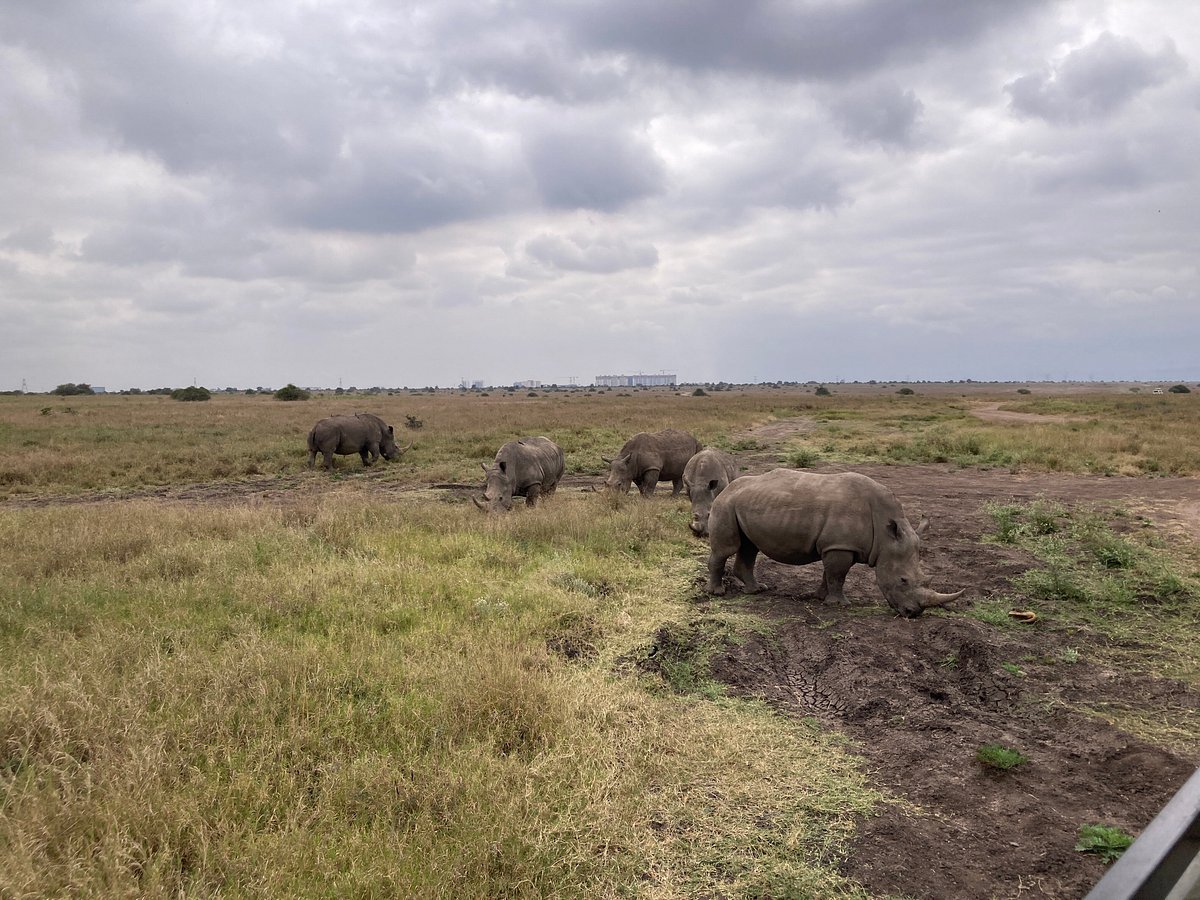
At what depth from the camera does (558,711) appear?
16.0ft

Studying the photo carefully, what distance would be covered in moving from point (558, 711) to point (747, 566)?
4.57 meters

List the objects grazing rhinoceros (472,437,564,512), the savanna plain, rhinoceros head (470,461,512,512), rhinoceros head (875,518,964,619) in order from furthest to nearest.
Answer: grazing rhinoceros (472,437,564,512) → rhinoceros head (470,461,512,512) → rhinoceros head (875,518,964,619) → the savanna plain

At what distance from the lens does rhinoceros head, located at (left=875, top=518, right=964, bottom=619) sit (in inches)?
294

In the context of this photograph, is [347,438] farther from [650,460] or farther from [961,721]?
[961,721]

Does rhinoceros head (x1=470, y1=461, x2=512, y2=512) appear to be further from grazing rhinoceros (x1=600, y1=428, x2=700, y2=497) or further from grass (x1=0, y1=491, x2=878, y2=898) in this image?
grass (x1=0, y1=491, x2=878, y2=898)

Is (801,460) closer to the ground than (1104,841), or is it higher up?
higher up

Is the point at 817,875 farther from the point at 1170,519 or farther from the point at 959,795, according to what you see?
the point at 1170,519

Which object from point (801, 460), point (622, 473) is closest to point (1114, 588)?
point (622, 473)

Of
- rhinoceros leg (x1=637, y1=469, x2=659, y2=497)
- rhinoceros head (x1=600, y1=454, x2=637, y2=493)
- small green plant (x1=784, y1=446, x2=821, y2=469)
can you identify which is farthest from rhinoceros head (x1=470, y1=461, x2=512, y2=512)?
small green plant (x1=784, y1=446, x2=821, y2=469)

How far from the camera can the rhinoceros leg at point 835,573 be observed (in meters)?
7.82

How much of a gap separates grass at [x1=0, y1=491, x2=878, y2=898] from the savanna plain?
0.08 ft

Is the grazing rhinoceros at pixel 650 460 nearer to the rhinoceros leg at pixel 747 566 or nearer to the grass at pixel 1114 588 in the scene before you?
the rhinoceros leg at pixel 747 566

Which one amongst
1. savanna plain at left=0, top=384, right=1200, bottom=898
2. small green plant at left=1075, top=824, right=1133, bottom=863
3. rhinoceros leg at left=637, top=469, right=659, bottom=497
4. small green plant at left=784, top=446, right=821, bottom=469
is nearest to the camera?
savanna plain at left=0, top=384, right=1200, bottom=898

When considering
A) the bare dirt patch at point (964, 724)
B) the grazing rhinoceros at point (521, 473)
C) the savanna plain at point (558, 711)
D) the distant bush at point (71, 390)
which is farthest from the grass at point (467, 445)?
the distant bush at point (71, 390)
